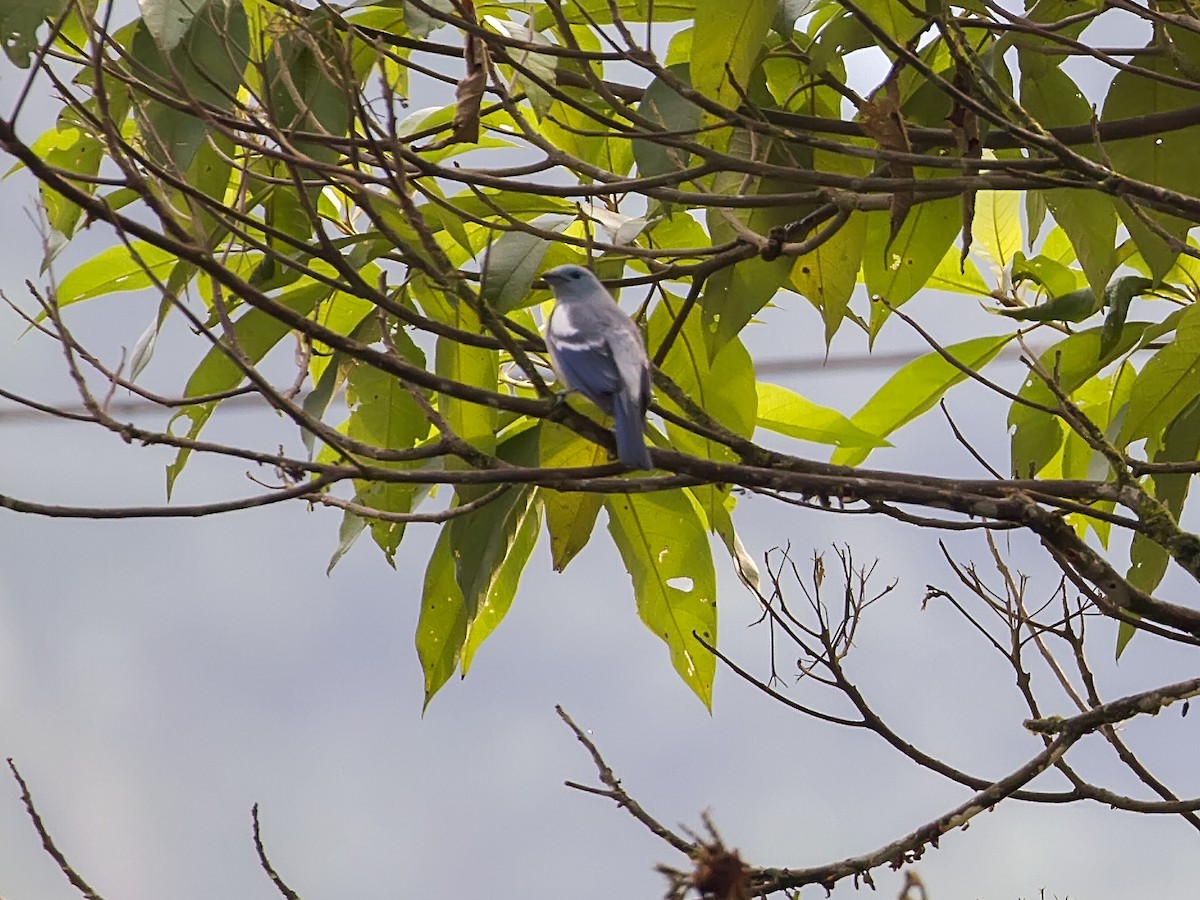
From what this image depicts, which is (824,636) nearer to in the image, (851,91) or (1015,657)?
(1015,657)

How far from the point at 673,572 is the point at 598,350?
68 cm

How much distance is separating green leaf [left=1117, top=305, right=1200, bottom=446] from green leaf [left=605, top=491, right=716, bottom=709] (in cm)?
107

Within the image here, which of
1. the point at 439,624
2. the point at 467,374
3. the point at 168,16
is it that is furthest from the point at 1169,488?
the point at 168,16

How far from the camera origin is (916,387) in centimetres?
360

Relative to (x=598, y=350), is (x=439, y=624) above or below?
below

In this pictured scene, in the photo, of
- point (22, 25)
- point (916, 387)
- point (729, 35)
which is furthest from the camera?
point (916, 387)

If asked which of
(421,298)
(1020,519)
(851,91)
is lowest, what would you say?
(1020,519)

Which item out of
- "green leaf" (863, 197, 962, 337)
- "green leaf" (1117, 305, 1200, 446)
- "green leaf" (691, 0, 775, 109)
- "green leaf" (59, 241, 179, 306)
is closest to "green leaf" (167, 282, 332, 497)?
"green leaf" (59, 241, 179, 306)

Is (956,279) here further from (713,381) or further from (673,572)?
(673,572)

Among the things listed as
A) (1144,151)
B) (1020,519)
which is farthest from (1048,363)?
(1020,519)

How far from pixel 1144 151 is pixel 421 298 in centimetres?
166

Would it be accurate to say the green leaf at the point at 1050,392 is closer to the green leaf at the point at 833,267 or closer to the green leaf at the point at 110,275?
the green leaf at the point at 833,267

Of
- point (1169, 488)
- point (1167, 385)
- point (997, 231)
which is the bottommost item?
point (1169, 488)

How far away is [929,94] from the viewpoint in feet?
9.98
